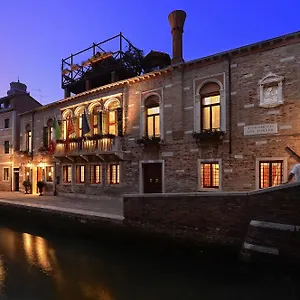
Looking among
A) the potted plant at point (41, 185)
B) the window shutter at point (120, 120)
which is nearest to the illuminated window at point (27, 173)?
the potted plant at point (41, 185)

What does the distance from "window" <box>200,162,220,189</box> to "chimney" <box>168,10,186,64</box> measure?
4.83 meters

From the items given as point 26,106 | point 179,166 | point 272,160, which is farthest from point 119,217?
Answer: point 26,106

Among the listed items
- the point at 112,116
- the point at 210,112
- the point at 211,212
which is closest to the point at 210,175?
the point at 210,112

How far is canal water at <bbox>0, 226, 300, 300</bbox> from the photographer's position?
19.7ft

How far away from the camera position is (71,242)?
1021cm

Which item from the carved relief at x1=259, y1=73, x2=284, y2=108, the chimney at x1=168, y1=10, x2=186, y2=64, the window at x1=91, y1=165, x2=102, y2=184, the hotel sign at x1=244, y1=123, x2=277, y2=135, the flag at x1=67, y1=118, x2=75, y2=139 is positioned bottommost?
the window at x1=91, y1=165, x2=102, y2=184

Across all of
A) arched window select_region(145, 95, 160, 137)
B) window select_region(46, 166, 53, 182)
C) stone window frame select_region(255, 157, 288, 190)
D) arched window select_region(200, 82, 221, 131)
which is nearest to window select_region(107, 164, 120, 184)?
arched window select_region(145, 95, 160, 137)

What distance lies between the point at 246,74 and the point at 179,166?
15.2ft

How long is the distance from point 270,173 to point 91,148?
9.16 metres

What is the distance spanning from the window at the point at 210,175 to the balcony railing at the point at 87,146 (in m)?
4.70

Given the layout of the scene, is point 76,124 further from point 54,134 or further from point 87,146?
point 54,134

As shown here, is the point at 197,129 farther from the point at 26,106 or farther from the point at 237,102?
the point at 26,106

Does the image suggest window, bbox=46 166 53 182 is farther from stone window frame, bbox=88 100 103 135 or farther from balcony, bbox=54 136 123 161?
stone window frame, bbox=88 100 103 135

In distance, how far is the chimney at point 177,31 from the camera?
1276 cm
